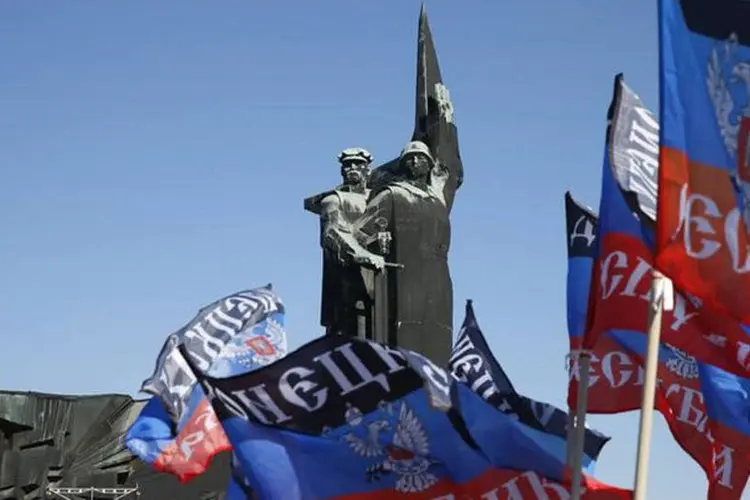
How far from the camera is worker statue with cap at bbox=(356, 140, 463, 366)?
63.0ft

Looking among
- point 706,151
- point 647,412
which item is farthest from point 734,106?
point 647,412

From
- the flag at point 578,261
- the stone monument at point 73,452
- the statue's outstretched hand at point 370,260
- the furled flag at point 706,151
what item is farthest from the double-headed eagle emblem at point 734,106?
the stone monument at point 73,452

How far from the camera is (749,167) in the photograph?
12.2 meters

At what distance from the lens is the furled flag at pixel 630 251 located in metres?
12.9

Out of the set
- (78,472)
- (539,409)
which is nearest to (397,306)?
(539,409)

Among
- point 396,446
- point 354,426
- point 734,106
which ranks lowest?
point 396,446

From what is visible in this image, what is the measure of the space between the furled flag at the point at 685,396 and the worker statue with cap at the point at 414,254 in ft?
9.84

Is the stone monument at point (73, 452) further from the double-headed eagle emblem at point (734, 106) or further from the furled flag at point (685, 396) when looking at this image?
the double-headed eagle emblem at point (734, 106)

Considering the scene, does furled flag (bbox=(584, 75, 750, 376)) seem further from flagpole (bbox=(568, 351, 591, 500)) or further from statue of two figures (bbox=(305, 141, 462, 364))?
statue of two figures (bbox=(305, 141, 462, 364))

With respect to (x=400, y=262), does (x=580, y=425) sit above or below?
below

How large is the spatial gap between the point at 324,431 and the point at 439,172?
216 inches

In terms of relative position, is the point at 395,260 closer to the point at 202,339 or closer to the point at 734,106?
the point at 202,339

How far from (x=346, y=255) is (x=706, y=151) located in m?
7.55

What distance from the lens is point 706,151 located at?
1208 centimetres
